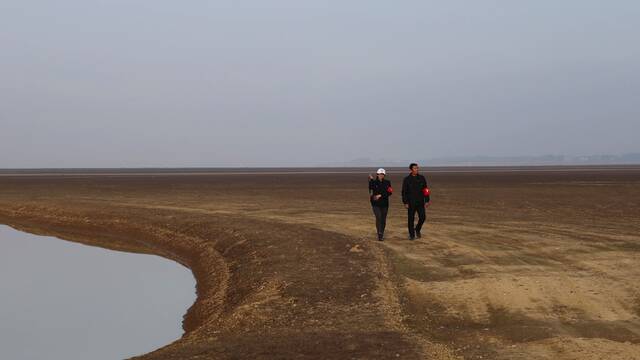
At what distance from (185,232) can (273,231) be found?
4.92 metres

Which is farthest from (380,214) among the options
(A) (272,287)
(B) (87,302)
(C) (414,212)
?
(B) (87,302)

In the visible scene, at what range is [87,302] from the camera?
51.8ft

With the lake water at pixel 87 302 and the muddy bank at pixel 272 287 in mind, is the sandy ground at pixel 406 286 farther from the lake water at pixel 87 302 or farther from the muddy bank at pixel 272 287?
the lake water at pixel 87 302

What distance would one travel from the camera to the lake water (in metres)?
11.8

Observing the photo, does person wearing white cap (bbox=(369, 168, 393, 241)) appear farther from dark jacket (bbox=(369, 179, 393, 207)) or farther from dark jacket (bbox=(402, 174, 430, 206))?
dark jacket (bbox=(402, 174, 430, 206))

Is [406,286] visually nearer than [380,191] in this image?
Yes

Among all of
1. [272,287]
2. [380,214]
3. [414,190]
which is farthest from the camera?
[380,214]

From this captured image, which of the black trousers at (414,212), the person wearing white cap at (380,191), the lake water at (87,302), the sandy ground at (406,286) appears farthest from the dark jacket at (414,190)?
the lake water at (87,302)

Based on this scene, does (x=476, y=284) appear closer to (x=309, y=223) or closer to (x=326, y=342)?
(x=326, y=342)

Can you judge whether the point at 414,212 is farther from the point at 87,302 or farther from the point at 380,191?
the point at 87,302

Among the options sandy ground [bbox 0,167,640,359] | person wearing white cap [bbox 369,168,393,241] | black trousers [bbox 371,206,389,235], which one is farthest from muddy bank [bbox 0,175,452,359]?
person wearing white cap [bbox 369,168,393,241]

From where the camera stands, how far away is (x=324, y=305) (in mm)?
10750

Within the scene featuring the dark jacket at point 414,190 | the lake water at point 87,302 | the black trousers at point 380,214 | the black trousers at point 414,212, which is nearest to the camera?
the lake water at point 87,302

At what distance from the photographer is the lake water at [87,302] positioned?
11.8m
